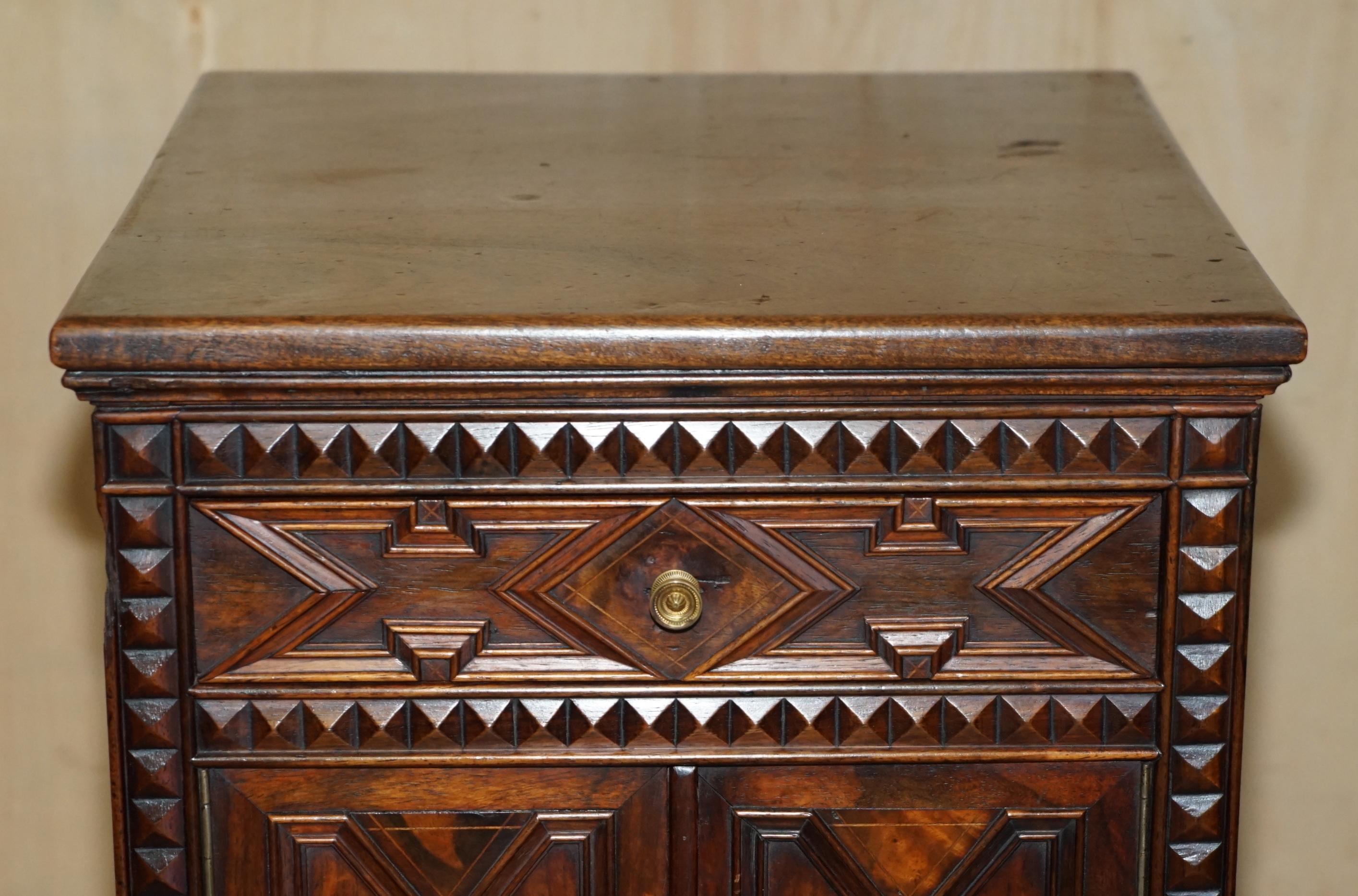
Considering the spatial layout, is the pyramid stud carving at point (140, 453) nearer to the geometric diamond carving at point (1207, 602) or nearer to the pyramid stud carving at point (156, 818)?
the pyramid stud carving at point (156, 818)

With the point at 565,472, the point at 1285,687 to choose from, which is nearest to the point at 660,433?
the point at 565,472

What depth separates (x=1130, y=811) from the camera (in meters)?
1.02

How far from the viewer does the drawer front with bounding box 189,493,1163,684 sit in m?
0.97

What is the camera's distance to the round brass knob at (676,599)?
3.22ft

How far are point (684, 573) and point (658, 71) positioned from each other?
0.71 meters

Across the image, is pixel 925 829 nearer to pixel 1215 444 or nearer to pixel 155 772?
pixel 1215 444

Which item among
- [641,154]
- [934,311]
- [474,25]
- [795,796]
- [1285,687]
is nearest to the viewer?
[934,311]

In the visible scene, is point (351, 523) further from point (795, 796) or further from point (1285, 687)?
point (1285, 687)

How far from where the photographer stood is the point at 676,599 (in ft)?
3.22

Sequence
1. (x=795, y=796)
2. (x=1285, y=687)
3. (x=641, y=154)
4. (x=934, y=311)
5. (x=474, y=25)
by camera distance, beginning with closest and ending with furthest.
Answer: (x=934, y=311)
(x=795, y=796)
(x=641, y=154)
(x=474, y=25)
(x=1285, y=687)

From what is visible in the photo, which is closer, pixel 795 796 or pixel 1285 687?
pixel 795 796

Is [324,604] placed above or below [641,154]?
below

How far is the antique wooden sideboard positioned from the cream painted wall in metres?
0.51

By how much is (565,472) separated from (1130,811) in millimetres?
405
